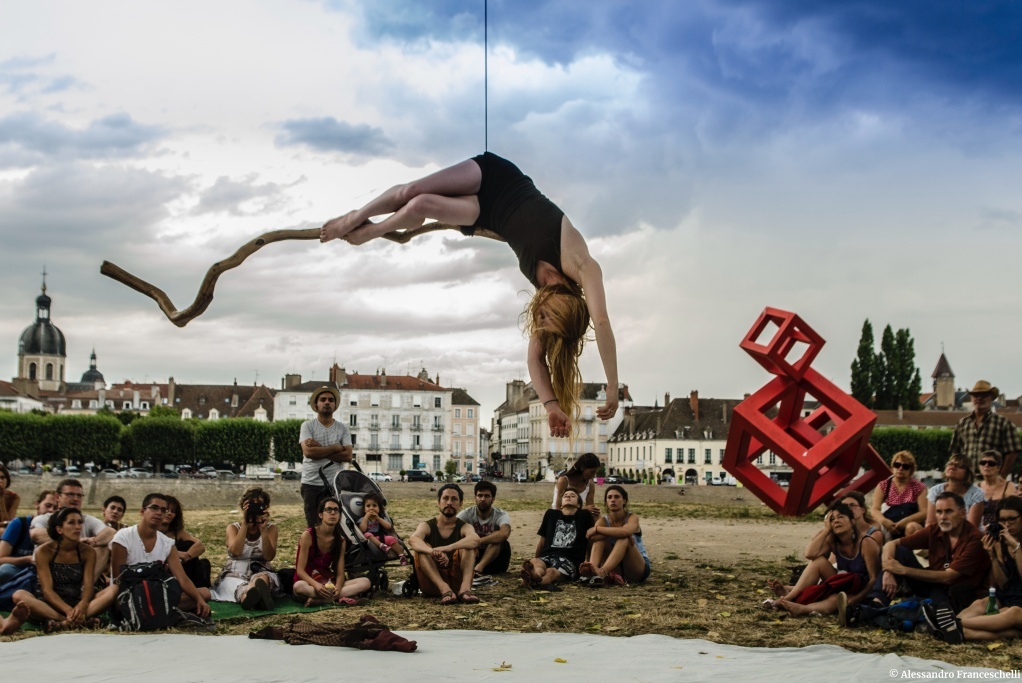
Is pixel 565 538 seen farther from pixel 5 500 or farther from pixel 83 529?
pixel 5 500

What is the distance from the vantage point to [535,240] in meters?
6.84

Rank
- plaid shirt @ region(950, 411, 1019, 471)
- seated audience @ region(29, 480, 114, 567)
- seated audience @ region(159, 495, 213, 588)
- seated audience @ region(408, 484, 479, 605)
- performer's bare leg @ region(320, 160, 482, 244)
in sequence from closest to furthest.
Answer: performer's bare leg @ region(320, 160, 482, 244) < seated audience @ region(29, 480, 114, 567) < seated audience @ region(159, 495, 213, 588) < seated audience @ region(408, 484, 479, 605) < plaid shirt @ region(950, 411, 1019, 471)

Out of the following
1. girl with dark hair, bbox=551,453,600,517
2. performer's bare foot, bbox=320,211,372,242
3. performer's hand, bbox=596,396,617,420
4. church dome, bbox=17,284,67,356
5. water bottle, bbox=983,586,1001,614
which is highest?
church dome, bbox=17,284,67,356

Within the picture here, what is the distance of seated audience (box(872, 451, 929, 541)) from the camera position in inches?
457

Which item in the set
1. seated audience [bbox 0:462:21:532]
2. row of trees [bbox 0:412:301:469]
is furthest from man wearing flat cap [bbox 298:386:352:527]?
row of trees [bbox 0:412:301:469]

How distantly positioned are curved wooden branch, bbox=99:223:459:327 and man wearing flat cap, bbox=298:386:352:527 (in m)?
3.51

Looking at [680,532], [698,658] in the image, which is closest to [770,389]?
[680,532]

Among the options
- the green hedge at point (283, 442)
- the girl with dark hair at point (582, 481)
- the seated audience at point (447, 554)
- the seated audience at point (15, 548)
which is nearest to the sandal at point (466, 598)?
the seated audience at point (447, 554)

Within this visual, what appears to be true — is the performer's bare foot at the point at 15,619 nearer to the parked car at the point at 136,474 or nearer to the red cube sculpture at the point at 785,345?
the red cube sculpture at the point at 785,345

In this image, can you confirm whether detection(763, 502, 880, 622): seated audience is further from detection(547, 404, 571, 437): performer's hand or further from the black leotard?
the black leotard

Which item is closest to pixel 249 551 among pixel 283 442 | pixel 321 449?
pixel 321 449

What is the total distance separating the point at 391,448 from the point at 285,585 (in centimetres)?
8212

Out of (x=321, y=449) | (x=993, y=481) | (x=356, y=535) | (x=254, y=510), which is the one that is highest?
(x=321, y=449)

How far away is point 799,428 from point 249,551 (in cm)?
1182
